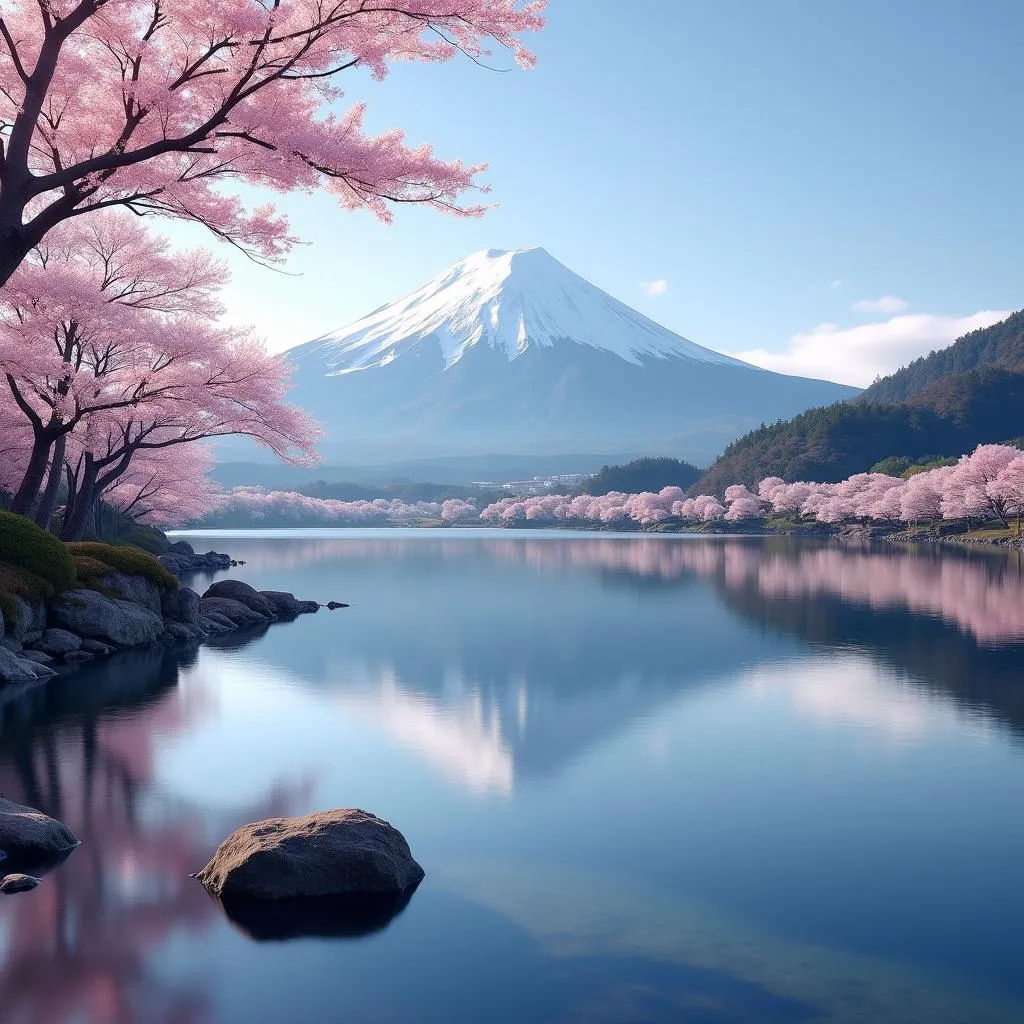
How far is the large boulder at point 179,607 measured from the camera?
25297mm

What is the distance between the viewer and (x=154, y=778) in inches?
457

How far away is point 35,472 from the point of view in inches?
848

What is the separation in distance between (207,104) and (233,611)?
20.8m

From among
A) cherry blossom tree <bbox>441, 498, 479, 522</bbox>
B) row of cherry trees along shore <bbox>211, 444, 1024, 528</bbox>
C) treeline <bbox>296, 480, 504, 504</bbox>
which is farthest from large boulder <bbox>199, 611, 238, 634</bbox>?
treeline <bbox>296, 480, 504, 504</bbox>

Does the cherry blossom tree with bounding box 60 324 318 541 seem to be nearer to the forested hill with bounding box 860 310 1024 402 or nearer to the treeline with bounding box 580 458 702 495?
the treeline with bounding box 580 458 702 495

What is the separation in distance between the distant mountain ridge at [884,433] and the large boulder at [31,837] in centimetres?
12068

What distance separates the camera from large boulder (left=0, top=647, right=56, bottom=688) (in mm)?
17047

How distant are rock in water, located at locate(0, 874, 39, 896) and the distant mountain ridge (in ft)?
399

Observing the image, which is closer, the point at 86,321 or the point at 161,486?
the point at 86,321

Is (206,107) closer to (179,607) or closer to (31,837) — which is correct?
(31,837)

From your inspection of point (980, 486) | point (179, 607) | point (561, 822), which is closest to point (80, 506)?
point (179, 607)

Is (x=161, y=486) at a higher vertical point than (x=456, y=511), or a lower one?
higher

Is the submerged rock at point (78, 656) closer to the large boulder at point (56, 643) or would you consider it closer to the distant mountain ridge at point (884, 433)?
the large boulder at point (56, 643)

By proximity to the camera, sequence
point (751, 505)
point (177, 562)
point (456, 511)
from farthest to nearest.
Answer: point (456, 511) → point (751, 505) → point (177, 562)
